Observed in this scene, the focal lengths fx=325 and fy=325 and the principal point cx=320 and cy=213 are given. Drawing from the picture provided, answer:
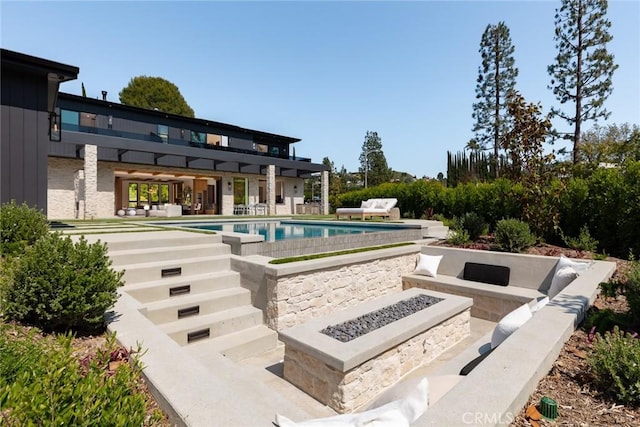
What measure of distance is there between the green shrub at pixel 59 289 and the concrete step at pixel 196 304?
96 cm

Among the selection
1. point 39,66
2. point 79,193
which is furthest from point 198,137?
point 39,66

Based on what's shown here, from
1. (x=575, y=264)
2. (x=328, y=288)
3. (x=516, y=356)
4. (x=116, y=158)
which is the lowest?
(x=328, y=288)

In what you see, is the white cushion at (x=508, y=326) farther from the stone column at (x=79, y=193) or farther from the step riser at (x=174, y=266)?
the stone column at (x=79, y=193)

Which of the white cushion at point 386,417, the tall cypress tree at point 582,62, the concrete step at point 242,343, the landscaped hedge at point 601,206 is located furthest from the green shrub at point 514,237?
the tall cypress tree at point 582,62

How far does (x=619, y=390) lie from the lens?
2.34 meters

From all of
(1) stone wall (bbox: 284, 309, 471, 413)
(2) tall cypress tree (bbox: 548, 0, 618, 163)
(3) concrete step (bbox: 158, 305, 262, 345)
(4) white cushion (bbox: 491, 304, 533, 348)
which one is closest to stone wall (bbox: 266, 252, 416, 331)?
(3) concrete step (bbox: 158, 305, 262, 345)

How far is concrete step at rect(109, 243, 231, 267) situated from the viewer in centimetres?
582

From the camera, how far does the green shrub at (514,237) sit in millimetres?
8000

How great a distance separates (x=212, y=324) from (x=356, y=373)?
8.39ft

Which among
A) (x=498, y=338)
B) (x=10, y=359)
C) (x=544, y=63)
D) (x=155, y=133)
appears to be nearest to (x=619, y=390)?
(x=498, y=338)

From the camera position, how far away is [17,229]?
18.6ft

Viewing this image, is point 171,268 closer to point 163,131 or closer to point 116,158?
point 116,158

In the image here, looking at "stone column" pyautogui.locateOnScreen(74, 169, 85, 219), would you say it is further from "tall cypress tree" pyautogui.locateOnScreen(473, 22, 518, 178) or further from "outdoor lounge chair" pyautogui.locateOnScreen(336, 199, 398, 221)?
"tall cypress tree" pyautogui.locateOnScreen(473, 22, 518, 178)

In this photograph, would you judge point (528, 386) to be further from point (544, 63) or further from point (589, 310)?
point (544, 63)
